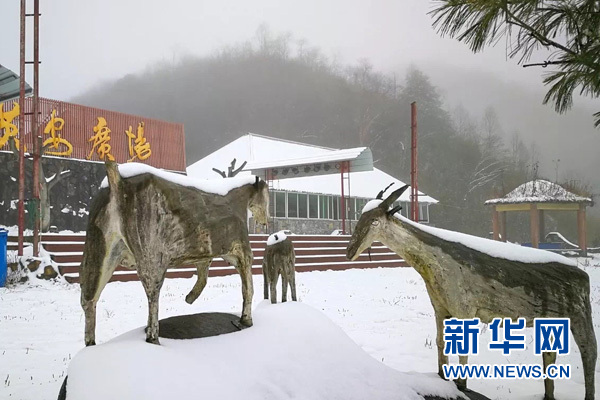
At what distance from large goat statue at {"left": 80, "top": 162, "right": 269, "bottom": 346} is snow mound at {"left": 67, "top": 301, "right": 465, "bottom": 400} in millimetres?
240

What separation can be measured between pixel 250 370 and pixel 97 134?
13672 mm

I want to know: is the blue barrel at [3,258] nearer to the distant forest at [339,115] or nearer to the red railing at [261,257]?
the red railing at [261,257]

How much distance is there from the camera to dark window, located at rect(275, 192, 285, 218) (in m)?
18.5

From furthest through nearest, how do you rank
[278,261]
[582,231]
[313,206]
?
[313,206], [582,231], [278,261]

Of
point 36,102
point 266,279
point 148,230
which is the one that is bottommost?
point 266,279

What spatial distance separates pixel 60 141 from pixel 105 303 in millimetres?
8689

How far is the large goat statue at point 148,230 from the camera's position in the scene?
7.47 feet

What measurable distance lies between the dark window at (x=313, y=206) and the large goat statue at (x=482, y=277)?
17.1 metres

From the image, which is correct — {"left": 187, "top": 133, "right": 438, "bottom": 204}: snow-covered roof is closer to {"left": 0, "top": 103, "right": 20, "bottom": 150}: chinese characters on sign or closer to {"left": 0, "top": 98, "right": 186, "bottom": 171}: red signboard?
{"left": 0, "top": 98, "right": 186, "bottom": 171}: red signboard

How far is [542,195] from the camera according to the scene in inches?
476

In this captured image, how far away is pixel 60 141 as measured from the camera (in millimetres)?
13211

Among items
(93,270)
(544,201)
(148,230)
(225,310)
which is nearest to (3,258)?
(225,310)

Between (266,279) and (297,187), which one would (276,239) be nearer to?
(266,279)

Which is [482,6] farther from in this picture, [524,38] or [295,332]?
[295,332]
